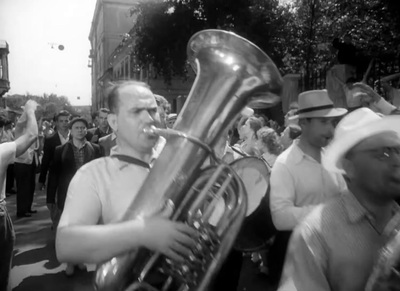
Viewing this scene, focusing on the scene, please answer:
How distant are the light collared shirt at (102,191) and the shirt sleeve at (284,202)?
4.30 ft

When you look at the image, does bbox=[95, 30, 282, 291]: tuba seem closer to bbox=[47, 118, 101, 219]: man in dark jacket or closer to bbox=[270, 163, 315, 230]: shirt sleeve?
bbox=[270, 163, 315, 230]: shirt sleeve

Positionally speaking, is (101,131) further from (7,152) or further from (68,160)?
(7,152)

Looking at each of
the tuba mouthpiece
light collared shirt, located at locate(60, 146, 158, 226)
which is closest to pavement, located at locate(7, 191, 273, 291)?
light collared shirt, located at locate(60, 146, 158, 226)

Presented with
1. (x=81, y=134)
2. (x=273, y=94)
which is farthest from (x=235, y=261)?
(x=81, y=134)

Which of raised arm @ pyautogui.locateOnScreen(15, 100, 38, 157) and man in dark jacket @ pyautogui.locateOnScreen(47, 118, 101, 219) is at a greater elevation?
raised arm @ pyautogui.locateOnScreen(15, 100, 38, 157)

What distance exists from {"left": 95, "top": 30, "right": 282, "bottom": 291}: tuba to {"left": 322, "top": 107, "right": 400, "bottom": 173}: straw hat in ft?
1.31

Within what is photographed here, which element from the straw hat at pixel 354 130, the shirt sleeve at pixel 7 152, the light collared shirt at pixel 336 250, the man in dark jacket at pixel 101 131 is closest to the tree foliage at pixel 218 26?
the man in dark jacket at pixel 101 131

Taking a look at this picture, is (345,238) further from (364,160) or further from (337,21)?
(337,21)

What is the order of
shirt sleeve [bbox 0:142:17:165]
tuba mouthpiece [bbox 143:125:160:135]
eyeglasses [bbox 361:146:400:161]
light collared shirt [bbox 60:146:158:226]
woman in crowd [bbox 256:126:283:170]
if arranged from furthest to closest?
woman in crowd [bbox 256:126:283:170] → shirt sleeve [bbox 0:142:17:165] → tuba mouthpiece [bbox 143:125:160:135] → light collared shirt [bbox 60:146:158:226] → eyeglasses [bbox 361:146:400:161]

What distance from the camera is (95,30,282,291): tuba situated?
162cm

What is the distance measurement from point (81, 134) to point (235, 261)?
2.80 m

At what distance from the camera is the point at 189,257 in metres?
1.60

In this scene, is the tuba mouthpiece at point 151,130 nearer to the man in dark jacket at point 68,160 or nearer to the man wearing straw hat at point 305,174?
the man wearing straw hat at point 305,174

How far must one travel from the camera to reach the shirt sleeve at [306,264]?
154cm
